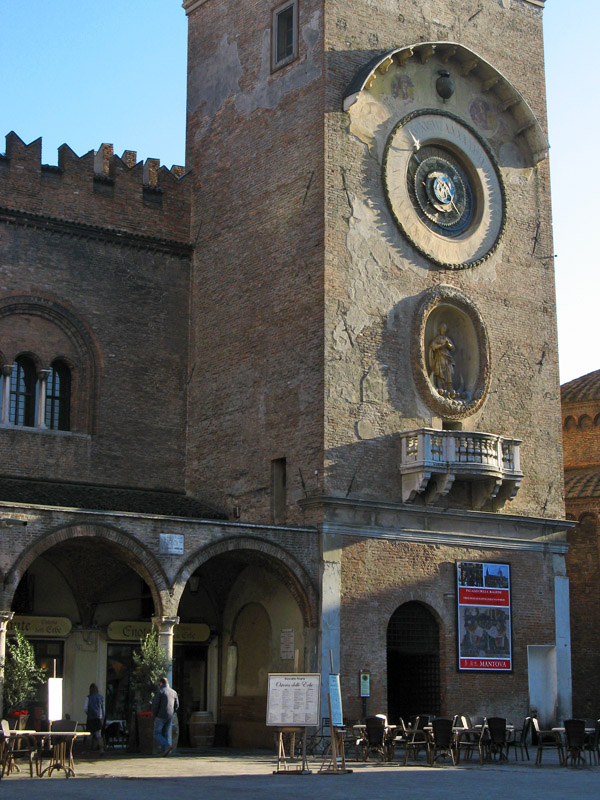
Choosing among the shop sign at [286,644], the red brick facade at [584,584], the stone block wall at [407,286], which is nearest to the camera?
the shop sign at [286,644]

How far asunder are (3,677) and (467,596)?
9576mm

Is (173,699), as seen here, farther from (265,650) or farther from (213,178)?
(213,178)

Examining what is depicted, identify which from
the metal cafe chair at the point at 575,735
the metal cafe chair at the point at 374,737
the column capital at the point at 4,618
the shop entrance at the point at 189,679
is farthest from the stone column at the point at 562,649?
the column capital at the point at 4,618

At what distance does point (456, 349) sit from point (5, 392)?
9374 mm

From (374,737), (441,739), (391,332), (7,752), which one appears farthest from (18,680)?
(391,332)

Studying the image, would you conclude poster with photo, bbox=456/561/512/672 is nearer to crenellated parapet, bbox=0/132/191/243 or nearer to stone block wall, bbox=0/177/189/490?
stone block wall, bbox=0/177/189/490

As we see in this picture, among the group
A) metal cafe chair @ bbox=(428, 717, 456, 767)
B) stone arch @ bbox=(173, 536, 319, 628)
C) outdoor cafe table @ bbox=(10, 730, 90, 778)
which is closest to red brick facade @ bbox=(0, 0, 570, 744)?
stone arch @ bbox=(173, 536, 319, 628)

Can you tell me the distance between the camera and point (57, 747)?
60.4ft

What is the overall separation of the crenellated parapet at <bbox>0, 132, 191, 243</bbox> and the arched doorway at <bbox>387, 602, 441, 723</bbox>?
32.0 ft

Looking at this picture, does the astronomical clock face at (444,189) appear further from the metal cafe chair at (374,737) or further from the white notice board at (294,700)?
the white notice board at (294,700)

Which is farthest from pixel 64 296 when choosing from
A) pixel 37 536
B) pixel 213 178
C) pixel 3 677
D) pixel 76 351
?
pixel 3 677

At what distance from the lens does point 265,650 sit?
24.9m

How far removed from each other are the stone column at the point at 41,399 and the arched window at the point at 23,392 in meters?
0.16

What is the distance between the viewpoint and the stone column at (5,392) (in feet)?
82.6
